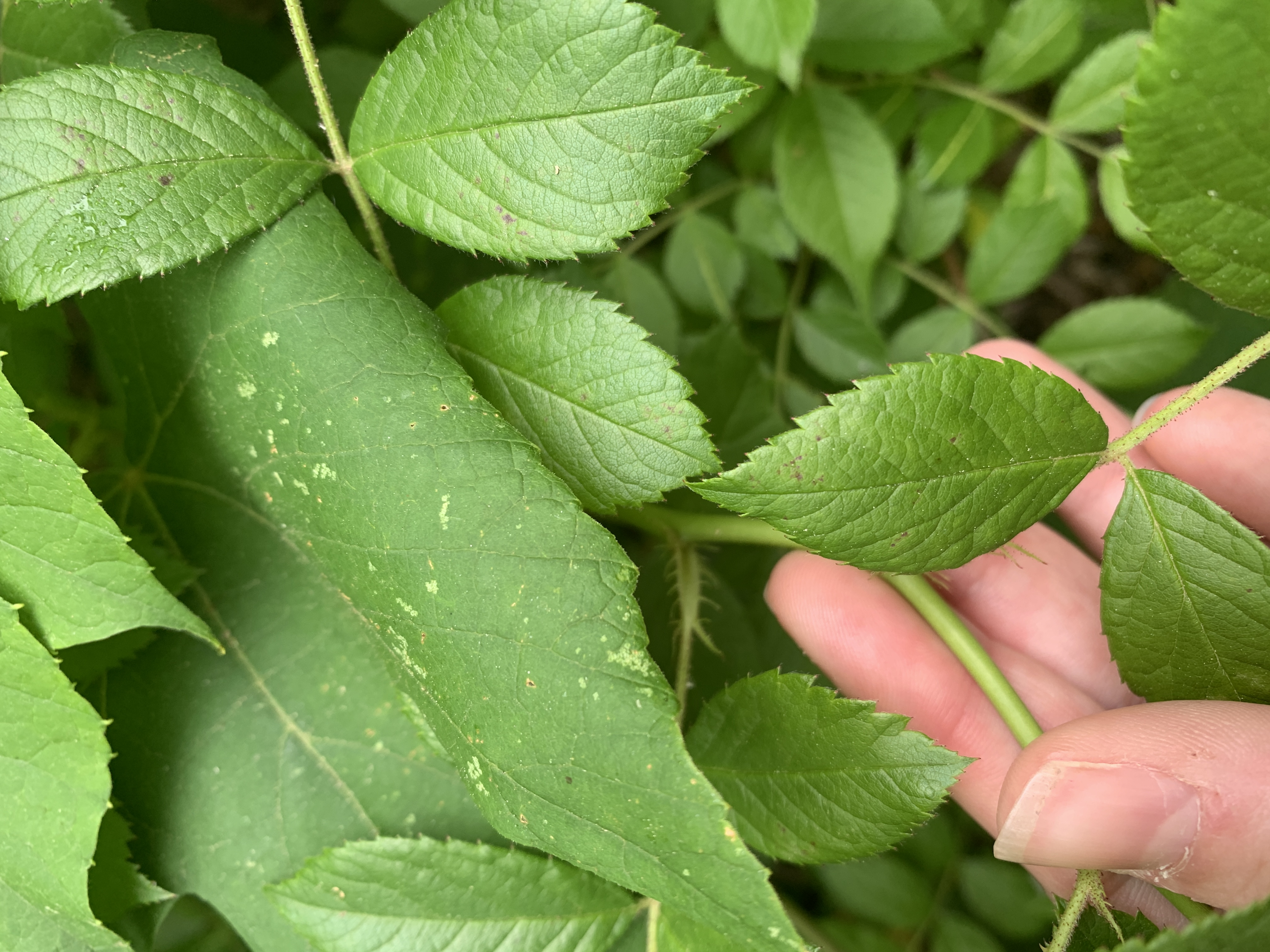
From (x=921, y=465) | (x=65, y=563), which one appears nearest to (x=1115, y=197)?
(x=921, y=465)

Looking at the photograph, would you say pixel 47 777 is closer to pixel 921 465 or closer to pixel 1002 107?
pixel 921 465

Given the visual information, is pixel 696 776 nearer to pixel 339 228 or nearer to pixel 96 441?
pixel 339 228

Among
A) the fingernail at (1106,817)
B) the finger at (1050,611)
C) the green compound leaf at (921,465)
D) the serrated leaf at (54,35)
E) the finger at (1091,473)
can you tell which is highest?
the serrated leaf at (54,35)

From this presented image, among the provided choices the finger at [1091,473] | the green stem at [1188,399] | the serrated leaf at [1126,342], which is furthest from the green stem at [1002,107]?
the green stem at [1188,399]

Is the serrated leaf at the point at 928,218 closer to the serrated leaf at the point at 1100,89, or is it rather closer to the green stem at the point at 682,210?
the serrated leaf at the point at 1100,89

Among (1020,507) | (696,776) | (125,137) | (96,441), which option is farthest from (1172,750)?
(96,441)
